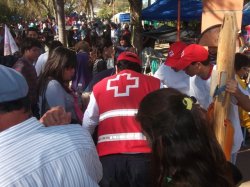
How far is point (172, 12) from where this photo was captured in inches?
420

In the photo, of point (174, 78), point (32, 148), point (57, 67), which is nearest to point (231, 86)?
point (32, 148)

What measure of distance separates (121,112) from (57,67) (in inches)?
40.8

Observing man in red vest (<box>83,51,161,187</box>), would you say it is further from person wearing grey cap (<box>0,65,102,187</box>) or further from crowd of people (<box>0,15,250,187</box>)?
person wearing grey cap (<box>0,65,102,187</box>)

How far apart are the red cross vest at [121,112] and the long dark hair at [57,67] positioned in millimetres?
708

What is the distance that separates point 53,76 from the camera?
3.48 metres

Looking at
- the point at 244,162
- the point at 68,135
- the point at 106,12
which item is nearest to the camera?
the point at 68,135

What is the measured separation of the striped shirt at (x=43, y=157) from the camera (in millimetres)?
1360

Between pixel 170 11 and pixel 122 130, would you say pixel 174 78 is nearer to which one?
pixel 122 130

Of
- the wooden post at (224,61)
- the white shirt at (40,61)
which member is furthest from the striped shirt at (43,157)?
the white shirt at (40,61)

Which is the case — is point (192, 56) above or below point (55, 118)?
above

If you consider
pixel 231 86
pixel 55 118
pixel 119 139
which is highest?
pixel 231 86

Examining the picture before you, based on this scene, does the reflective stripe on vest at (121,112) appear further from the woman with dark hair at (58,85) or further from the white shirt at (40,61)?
the white shirt at (40,61)

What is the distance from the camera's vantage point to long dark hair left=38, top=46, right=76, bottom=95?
347 centimetres

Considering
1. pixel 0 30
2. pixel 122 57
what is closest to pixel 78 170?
pixel 122 57
